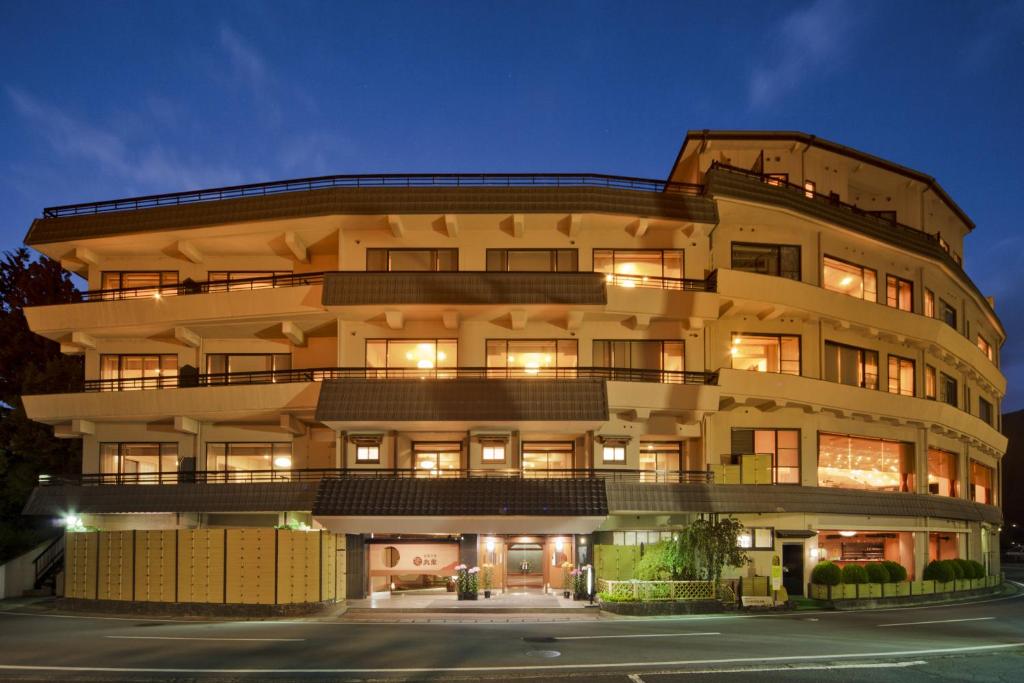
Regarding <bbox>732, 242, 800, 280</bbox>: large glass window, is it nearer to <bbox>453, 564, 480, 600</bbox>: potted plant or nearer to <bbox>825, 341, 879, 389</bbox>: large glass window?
<bbox>825, 341, 879, 389</bbox>: large glass window

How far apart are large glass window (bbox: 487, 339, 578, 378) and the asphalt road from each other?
36.0ft

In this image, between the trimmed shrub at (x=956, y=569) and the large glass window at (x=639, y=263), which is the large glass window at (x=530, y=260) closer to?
the large glass window at (x=639, y=263)

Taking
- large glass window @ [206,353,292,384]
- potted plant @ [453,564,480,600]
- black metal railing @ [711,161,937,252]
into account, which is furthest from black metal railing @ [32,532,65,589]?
black metal railing @ [711,161,937,252]

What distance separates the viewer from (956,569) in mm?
39000

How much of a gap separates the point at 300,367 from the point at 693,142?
19713mm

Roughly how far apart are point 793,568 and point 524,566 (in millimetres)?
10770

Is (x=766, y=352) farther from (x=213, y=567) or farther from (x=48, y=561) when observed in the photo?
(x=48, y=561)

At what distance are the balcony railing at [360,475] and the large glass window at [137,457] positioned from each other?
0.68 m

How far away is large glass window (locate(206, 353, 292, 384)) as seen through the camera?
3706 centimetres

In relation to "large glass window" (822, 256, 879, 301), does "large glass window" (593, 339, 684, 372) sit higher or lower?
lower

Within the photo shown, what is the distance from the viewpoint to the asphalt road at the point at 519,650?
17.6 meters

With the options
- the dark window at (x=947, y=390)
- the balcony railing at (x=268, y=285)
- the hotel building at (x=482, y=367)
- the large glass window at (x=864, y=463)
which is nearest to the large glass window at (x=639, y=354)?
the hotel building at (x=482, y=367)

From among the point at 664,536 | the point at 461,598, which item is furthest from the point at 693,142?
the point at 461,598

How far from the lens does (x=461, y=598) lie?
108ft
